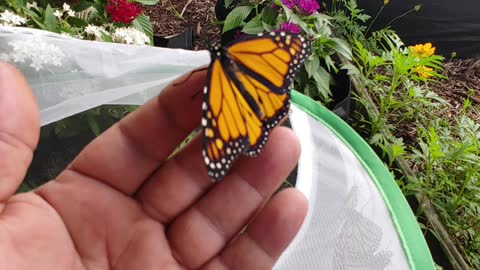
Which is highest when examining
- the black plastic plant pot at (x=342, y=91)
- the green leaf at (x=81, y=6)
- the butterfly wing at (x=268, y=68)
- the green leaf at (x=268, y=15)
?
the butterfly wing at (x=268, y=68)

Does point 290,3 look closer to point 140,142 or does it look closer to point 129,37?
point 129,37

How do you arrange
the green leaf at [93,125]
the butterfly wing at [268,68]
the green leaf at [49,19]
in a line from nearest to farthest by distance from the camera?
the butterfly wing at [268,68] < the green leaf at [93,125] < the green leaf at [49,19]

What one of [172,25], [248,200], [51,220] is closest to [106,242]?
[51,220]

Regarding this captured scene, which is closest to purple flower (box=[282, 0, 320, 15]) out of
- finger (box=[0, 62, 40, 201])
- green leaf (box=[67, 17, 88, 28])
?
green leaf (box=[67, 17, 88, 28])

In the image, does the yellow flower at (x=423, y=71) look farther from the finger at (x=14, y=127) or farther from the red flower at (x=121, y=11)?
the finger at (x=14, y=127)

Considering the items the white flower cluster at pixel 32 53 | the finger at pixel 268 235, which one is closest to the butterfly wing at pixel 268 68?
the finger at pixel 268 235

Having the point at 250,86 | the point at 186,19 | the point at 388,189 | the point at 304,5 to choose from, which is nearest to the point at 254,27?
the point at 304,5

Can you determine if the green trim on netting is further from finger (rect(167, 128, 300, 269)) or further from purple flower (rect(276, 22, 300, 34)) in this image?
purple flower (rect(276, 22, 300, 34))
